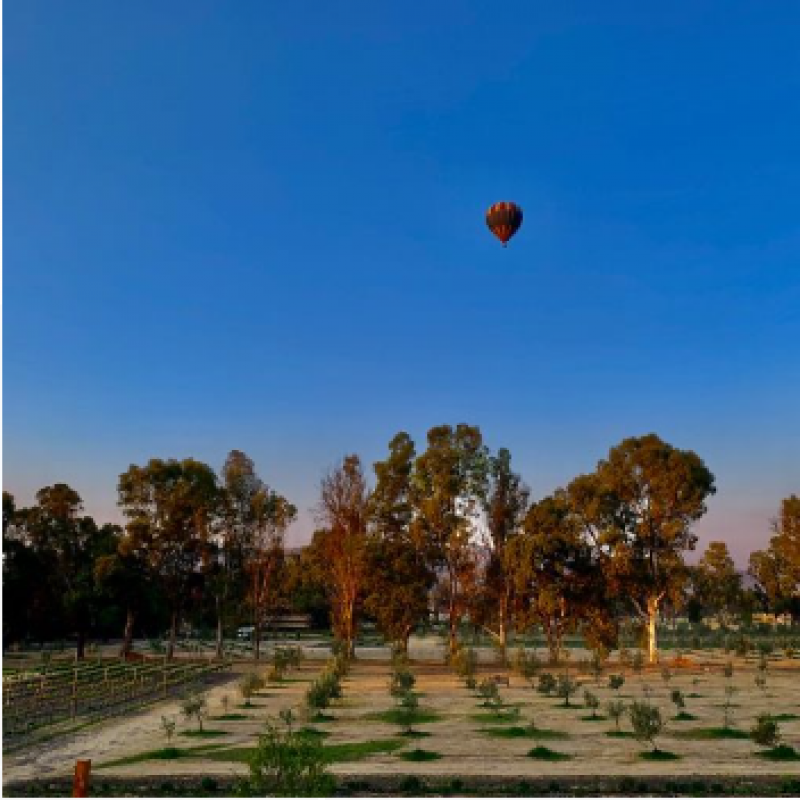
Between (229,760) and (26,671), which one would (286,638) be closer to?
(26,671)

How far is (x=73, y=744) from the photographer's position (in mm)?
20750

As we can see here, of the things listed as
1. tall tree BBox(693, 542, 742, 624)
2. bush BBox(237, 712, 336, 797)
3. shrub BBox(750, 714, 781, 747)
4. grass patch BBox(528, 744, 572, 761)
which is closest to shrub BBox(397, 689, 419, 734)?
grass patch BBox(528, 744, 572, 761)

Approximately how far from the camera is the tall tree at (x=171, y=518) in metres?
54.8

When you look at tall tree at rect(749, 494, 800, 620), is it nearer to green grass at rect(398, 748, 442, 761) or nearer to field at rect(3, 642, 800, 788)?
field at rect(3, 642, 800, 788)

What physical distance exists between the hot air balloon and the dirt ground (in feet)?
70.8

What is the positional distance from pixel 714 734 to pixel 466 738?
684 cm

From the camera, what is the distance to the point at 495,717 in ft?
83.7

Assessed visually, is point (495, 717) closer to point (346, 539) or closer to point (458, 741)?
point (458, 741)

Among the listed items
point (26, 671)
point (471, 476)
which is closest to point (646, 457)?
point (471, 476)

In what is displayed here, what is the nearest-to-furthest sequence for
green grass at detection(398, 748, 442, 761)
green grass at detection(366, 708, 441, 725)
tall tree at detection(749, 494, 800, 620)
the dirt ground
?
the dirt ground
green grass at detection(398, 748, 442, 761)
green grass at detection(366, 708, 441, 725)
tall tree at detection(749, 494, 800, 620)

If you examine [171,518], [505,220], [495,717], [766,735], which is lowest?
[495,717]

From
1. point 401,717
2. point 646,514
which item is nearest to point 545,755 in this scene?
point 401,717

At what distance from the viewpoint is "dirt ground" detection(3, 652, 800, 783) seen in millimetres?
17000

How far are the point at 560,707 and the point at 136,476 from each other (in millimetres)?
36219
